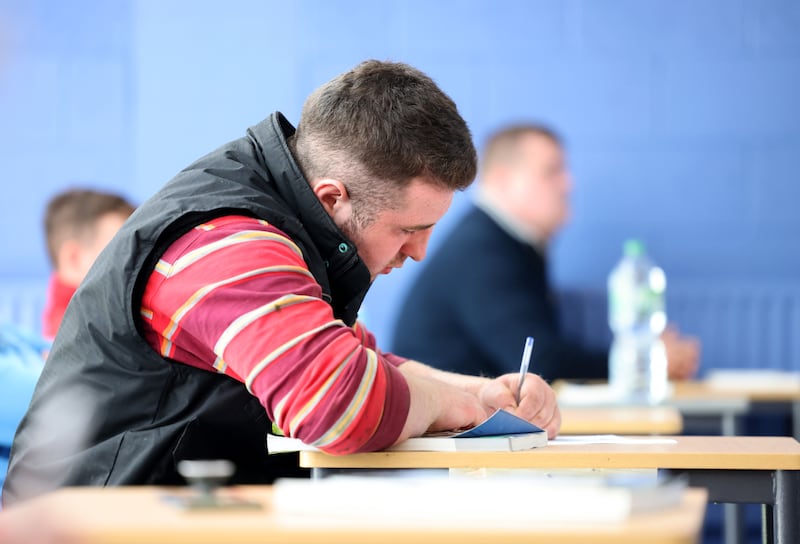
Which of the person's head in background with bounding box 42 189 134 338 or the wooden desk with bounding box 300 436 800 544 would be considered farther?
the person's head in background with bounding box 42 189 134 338

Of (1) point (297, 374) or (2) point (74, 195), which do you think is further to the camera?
(2) point (74, 195)

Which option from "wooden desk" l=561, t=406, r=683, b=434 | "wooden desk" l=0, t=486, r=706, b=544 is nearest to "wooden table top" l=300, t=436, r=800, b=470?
"wooden desk" l=0, t=486, r=706, b=544

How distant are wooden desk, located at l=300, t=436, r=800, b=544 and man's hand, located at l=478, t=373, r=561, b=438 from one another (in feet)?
0.91

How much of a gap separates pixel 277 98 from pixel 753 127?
1723 mm

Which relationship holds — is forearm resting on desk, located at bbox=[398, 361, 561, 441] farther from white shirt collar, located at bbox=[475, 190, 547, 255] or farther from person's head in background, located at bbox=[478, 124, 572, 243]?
person's head in background, located at bbox=[478, 124, 572, 243]

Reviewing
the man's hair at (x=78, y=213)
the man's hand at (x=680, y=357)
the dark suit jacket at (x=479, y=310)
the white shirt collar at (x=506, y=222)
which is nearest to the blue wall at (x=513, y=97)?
the white shirt collar at (x=506, y=222)

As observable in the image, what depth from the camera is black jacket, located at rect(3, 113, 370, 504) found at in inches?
62.0

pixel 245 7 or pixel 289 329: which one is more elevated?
pixel 245 7

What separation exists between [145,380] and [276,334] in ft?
0.89

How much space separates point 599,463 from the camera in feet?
4.95

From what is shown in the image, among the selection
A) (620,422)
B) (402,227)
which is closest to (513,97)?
(620,422)

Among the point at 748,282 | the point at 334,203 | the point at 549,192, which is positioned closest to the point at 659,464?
the point at 334,203

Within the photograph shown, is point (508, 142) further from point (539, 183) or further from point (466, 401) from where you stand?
point (466, 401)

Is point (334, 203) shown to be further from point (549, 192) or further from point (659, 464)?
point (549, 192)
